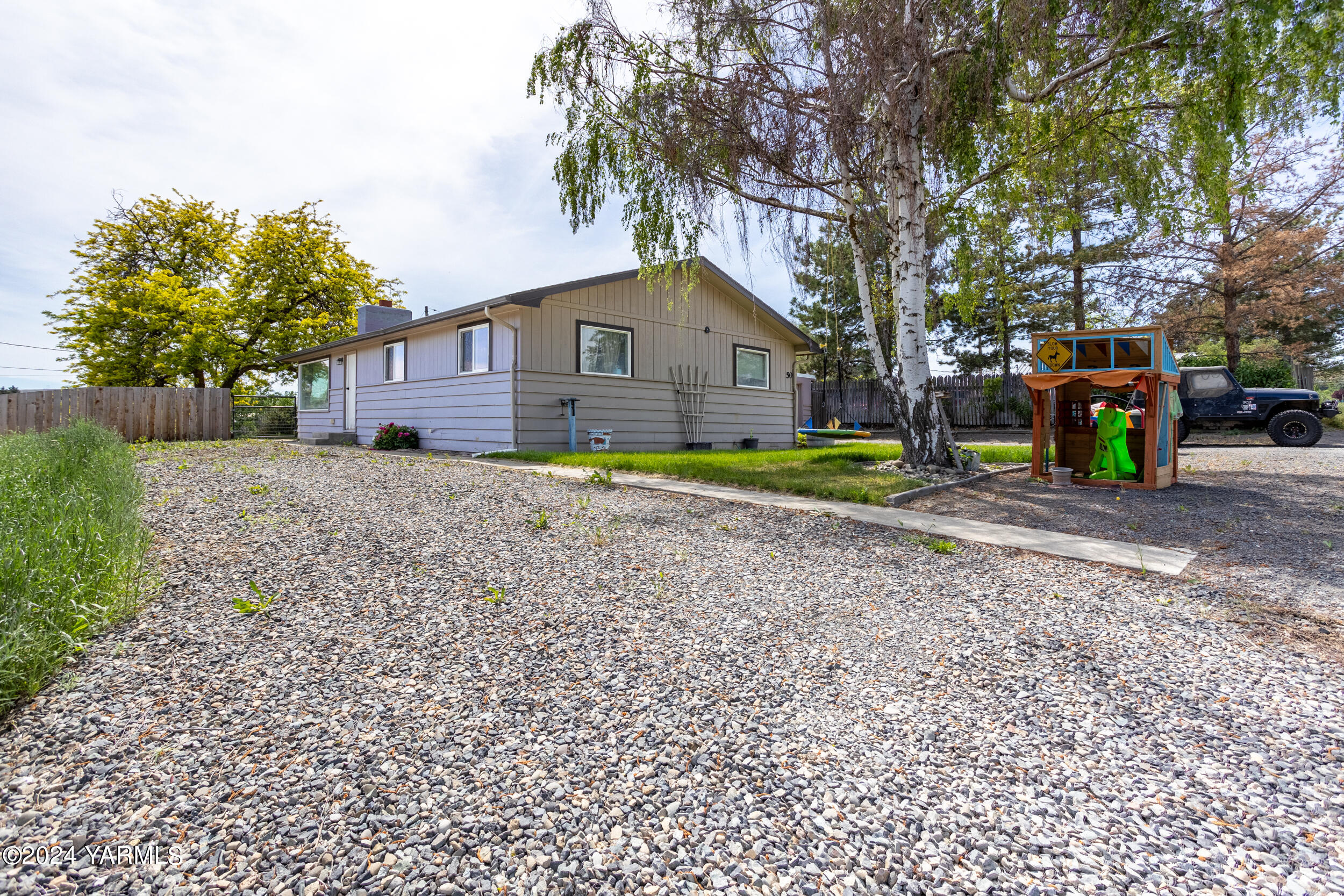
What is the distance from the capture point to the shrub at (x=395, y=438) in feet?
41.5

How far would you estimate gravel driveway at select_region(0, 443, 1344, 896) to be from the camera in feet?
4.55

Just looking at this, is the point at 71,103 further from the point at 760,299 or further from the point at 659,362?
the point at 760,299

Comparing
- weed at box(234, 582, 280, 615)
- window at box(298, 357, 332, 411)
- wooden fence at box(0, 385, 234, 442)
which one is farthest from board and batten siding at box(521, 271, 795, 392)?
wooden fence at box(0, 385, 234, 442)

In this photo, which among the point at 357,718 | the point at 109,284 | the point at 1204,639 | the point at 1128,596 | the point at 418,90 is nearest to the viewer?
the point at 357,718

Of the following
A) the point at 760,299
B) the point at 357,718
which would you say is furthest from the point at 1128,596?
the point at 760,299

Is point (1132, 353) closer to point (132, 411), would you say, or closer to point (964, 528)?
point (964, 528)

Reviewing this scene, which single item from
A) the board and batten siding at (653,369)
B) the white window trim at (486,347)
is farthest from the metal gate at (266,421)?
the board and batten siding at (653,369)

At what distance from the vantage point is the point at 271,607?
2.80m

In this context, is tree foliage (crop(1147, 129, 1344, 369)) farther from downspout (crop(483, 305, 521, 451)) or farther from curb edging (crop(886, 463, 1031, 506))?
downspout (crop(483, 305, 521, 451))

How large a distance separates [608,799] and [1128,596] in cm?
328

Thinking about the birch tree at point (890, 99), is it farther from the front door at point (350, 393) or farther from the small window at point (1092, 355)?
the front door at point (350, 393)

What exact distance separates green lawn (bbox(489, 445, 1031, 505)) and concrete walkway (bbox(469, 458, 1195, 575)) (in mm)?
264

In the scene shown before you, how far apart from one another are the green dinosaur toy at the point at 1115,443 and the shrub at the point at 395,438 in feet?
40.9

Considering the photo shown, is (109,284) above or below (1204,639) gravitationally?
above
